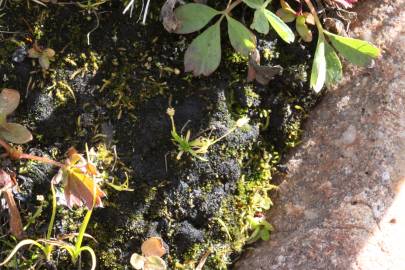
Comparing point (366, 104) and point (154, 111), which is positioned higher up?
point (154, 111)

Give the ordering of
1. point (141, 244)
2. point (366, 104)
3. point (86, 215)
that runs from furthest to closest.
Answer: point (366, 104) < point (141, 244) < point (86, 215)

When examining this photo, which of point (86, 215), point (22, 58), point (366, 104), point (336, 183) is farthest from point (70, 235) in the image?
point (366, 104)

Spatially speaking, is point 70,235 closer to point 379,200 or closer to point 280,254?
point 280,254

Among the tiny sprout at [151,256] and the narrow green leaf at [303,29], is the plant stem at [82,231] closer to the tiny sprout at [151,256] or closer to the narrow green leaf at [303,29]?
the tiny sprout at [151,256]

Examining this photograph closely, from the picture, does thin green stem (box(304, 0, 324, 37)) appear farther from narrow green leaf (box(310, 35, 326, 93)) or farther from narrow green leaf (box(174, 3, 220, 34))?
narrow green leaf (box(174, 3, 220, 34))

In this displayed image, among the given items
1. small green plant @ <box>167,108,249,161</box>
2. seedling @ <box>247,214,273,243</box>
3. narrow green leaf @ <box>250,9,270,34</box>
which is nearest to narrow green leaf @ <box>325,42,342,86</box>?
narrow green leaf @ <box>250,9,270,34</box>

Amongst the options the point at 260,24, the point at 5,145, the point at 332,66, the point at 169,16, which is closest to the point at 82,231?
the point at 5,145

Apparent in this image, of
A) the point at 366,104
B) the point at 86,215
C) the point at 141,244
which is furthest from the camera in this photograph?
the point at 366,104

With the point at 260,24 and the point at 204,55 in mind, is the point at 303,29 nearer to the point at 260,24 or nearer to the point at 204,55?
the point at 260,24
